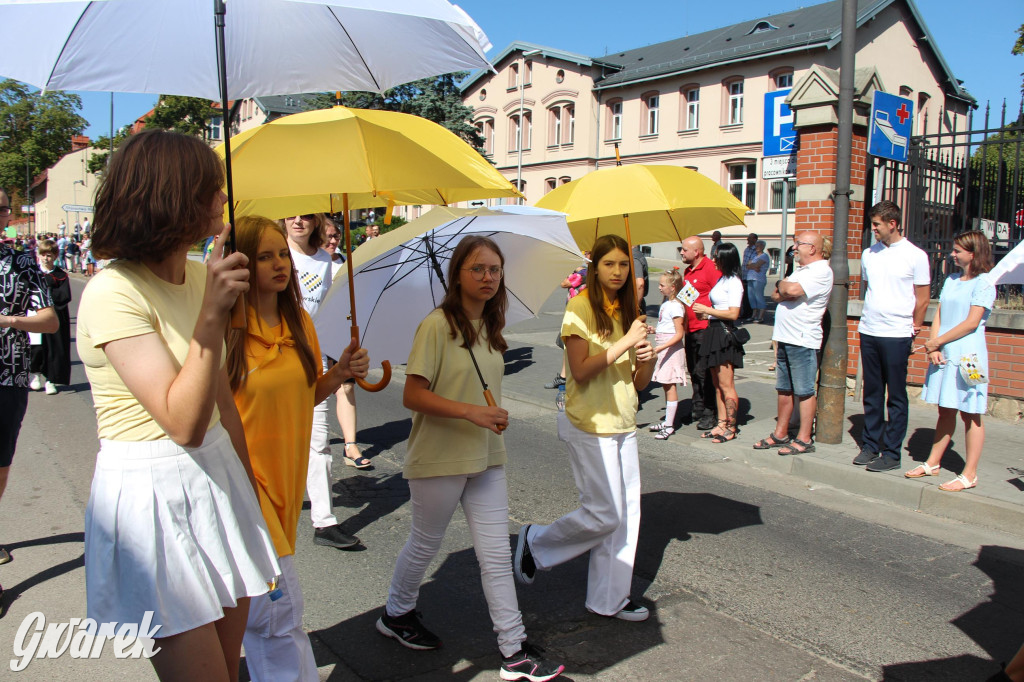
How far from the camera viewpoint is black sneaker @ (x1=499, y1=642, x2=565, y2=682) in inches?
125

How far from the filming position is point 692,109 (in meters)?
38.0

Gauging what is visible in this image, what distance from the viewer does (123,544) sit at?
6.22ft

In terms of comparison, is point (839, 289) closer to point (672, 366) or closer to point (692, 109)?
point (672, 366)

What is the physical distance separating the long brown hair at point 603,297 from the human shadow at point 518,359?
7.34 m

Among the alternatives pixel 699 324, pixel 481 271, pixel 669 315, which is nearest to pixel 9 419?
pixel 481 271

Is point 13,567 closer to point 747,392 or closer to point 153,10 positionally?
point 153,10

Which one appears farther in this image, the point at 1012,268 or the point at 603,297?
the point at 1012,268

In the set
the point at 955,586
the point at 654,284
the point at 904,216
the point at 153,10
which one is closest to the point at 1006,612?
the point at 955,586

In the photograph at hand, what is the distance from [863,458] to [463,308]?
182 inches

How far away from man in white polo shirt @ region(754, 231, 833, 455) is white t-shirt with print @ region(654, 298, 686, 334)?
3.80ft

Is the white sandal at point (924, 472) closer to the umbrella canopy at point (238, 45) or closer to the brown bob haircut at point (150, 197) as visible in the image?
the umbrella canopy at point (238, 45)

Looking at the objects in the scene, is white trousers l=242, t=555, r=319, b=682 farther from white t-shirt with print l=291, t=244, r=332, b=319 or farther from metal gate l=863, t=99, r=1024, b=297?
metal gate l=863, t=99, r=1024, b=297

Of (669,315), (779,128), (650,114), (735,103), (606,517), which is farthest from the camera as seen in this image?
(650,114)

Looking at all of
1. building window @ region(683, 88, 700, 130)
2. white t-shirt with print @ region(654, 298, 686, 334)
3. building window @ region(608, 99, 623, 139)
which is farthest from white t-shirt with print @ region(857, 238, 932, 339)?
building window @ region(608, 99, 623, 139)
